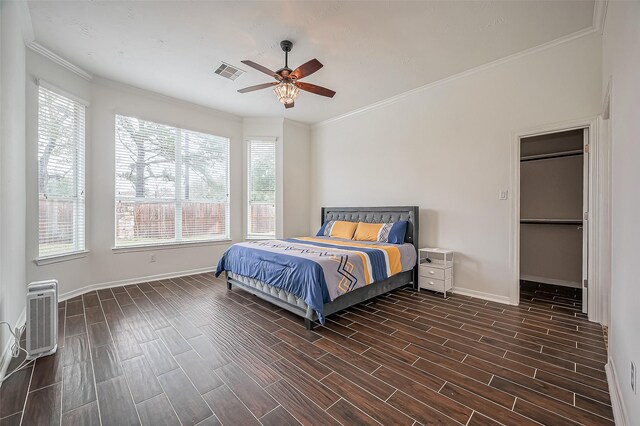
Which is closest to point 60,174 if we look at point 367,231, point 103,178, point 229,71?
point 103,178

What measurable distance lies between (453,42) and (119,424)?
4284 mm

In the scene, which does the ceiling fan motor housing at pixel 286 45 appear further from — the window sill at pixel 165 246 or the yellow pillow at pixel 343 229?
the window sill at pixel 165 246

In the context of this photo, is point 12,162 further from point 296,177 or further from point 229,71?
point 296,177

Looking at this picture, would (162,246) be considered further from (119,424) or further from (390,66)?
(390,66)

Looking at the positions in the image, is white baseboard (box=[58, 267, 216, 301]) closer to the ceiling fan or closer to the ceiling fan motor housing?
the ceiling fan

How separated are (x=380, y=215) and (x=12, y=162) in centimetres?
434

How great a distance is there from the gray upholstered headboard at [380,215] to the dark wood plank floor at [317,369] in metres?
1.26

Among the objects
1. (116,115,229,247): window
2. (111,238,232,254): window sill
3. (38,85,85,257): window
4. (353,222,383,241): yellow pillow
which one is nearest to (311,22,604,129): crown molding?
(353,222,383,241): yellow pillow

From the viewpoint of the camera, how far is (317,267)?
2.55m

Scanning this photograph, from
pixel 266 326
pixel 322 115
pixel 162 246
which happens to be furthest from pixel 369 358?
pixel 322 115

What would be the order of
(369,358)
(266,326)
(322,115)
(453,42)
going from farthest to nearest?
(322,115) < (453,42) < (266,326) < (369,358)

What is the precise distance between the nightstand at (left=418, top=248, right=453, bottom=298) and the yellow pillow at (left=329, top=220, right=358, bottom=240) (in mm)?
1167

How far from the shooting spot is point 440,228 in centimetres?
393

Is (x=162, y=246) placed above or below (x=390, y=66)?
below
